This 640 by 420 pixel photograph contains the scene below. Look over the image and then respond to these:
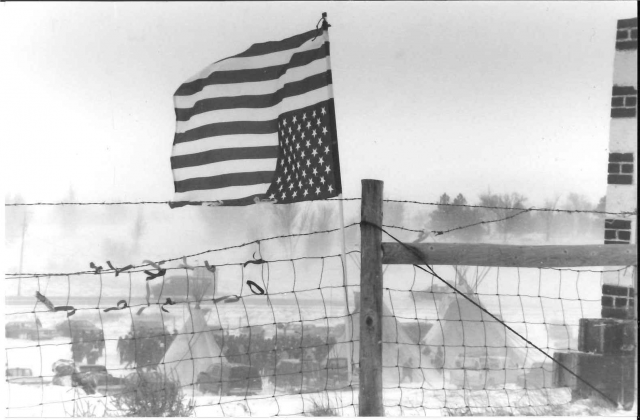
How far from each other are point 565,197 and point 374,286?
9687 mm

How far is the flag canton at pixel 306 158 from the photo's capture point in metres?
5.36

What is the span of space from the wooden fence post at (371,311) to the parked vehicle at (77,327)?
34.5 feet

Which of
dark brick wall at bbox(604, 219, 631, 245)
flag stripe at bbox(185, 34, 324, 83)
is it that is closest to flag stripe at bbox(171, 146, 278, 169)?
flag stripe at bbox(185, 34, 324, 83)

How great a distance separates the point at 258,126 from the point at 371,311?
2856 millimetres

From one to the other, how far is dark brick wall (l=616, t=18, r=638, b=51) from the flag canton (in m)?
2.69

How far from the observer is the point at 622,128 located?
5.73 m

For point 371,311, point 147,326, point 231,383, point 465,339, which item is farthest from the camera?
point 465,339

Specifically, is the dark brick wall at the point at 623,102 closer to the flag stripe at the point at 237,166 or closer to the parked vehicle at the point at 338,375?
the flag stripe at the point at 237,166

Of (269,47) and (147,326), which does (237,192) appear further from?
(147,326)

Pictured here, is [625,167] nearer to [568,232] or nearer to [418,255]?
[418,255]

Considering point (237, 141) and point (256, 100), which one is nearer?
point (237, 141)

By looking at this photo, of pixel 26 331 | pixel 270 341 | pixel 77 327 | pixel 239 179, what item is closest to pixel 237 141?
pixel 239 179

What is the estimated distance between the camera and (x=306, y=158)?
18.1 ft

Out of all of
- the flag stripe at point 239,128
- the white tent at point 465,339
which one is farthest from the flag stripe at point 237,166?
the white tent at point 465,339
